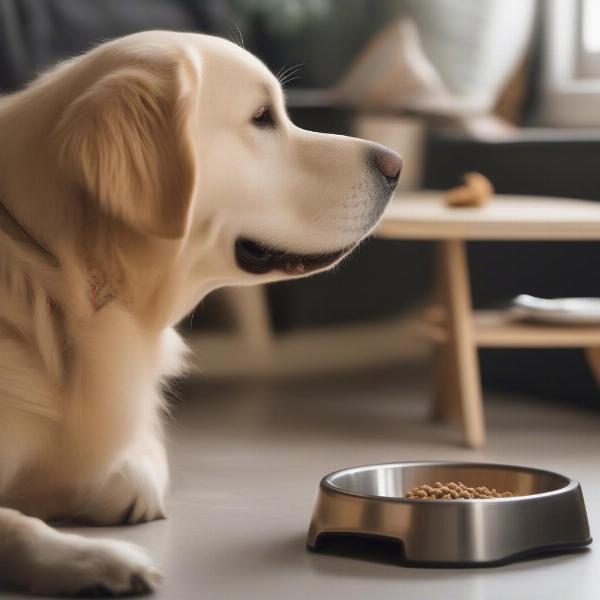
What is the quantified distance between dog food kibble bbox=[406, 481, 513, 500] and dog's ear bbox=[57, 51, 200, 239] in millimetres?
527

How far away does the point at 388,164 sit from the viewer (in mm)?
1819

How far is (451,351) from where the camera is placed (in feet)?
8.94

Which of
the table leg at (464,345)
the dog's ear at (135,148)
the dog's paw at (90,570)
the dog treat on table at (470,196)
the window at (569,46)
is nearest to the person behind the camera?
the dog's paw at (90,570)

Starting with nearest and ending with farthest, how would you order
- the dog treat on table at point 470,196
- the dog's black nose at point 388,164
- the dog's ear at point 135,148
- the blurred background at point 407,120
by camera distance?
the dog's ear at point 135,148, the dog's black nose at point 388,164, the dog treat on table at point 470,196, the blurred background at point 407,120

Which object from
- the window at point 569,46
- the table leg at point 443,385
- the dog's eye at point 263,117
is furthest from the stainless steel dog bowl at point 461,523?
the window at point 569,46

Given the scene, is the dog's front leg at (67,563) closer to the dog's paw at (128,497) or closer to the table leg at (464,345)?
the dog's paw at (128,497)

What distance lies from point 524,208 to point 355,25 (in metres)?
1.43

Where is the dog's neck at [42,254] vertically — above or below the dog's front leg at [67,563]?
above

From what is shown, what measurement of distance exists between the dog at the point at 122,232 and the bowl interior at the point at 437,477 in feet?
1.06

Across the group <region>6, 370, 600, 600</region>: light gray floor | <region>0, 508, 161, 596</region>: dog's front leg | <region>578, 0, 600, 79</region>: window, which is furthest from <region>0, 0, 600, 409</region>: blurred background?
<region>0, 508, 161, 596</region>: dog's front leg

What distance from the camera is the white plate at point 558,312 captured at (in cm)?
267

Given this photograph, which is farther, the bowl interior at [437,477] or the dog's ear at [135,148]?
the bowl interior at [437,477]

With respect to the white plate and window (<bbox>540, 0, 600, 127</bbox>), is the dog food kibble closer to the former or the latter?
the white plate

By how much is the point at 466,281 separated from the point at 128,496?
111 centimetres
